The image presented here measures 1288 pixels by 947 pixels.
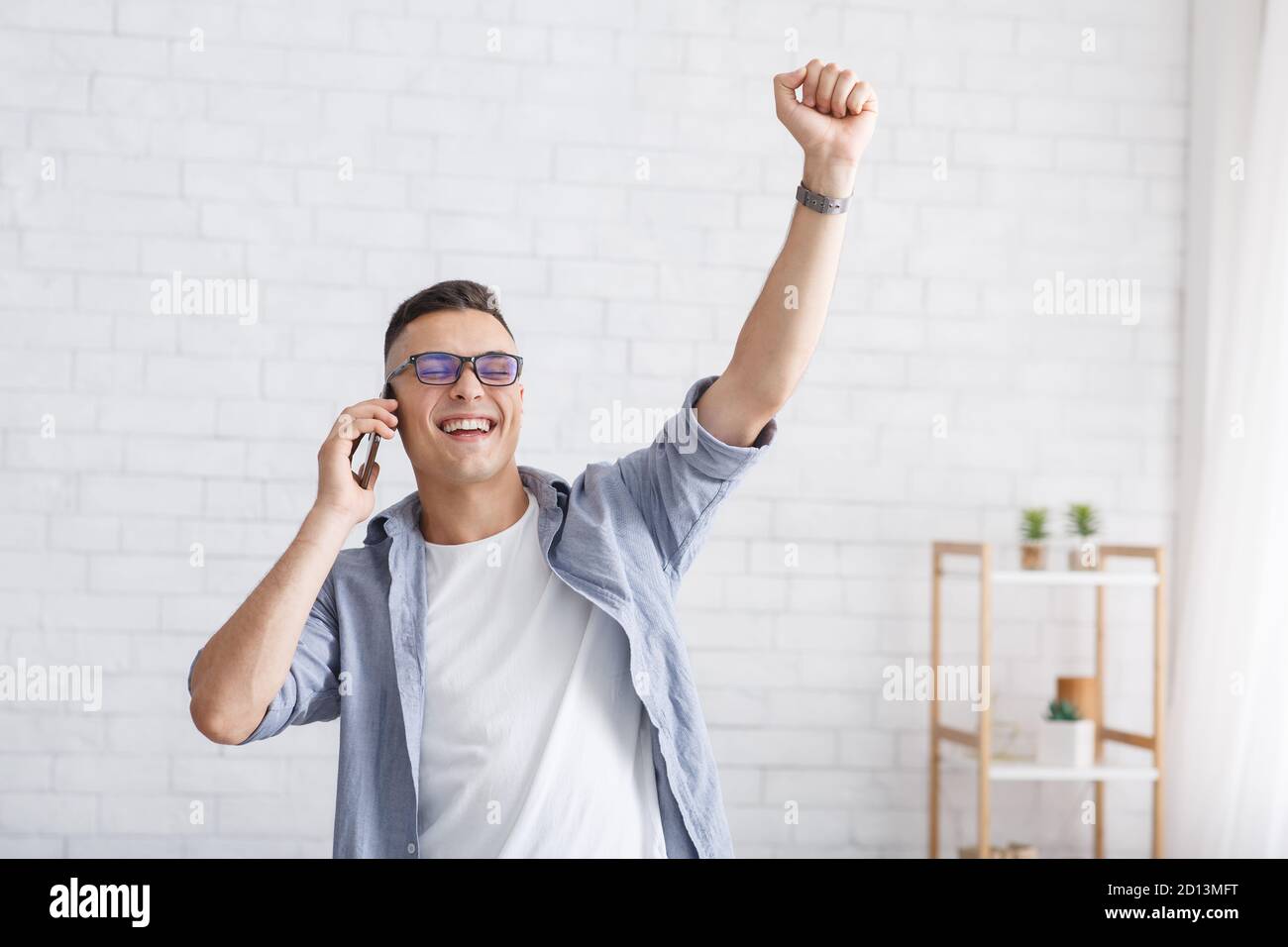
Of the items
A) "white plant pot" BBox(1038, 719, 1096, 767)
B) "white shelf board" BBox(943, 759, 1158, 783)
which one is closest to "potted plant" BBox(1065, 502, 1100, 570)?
→ "white plant pot" BBox(1038, 719, 1096, 767)

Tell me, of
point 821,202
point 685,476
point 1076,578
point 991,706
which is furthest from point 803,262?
point 991,706

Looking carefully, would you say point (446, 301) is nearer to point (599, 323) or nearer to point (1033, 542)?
point (599, 323)

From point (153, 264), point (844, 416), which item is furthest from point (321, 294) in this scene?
point (844, 416)

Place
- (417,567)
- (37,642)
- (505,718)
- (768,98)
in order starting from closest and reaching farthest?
(505,718) < (417,567) < (37,642) < (768,98)

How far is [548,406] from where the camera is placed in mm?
3295

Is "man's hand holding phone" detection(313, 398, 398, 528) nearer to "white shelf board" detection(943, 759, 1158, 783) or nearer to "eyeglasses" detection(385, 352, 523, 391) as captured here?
"eyeglasses" detection(385, 352, 523, 391)

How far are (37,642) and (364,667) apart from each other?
2041 millimetres

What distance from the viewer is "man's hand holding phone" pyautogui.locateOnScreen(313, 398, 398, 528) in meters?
1.47

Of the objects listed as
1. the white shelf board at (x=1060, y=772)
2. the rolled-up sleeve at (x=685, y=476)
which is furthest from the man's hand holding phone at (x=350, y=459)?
the white shelf board at (x=1060, y=772)

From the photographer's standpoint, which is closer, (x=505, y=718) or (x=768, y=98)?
(x=505, y=718)

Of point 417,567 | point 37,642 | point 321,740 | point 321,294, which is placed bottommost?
point 321,740

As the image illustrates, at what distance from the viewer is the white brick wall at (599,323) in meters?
3.18

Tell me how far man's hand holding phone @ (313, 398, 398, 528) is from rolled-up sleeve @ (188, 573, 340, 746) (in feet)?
0.37

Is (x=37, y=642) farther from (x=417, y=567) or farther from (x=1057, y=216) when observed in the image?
(x=1057, y=216)
